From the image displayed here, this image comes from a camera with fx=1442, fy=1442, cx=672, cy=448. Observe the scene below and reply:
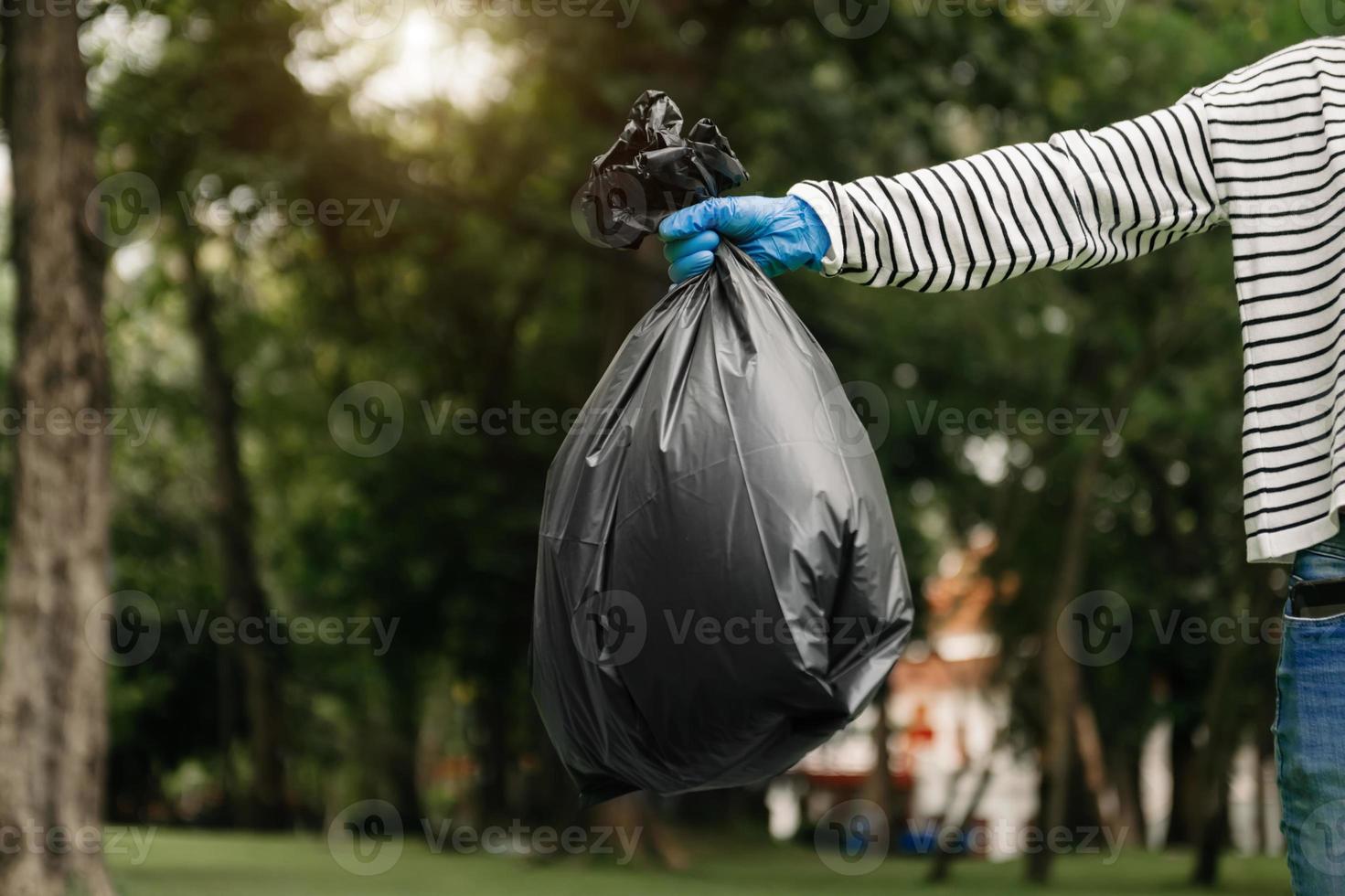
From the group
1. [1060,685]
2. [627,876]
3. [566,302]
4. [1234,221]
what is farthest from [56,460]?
[566,302]

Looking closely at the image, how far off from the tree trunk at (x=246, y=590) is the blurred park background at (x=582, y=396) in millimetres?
66

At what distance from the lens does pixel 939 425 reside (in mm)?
12820

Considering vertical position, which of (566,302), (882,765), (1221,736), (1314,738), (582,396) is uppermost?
(566,302)

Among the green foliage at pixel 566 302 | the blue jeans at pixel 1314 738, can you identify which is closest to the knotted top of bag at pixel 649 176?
the blue jeans at pixel 1314 738

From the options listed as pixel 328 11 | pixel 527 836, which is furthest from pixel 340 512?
pixel 328 11

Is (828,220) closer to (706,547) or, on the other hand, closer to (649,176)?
A: (649,176)

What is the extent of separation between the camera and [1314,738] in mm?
1688

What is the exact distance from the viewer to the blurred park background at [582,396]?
33.2ft

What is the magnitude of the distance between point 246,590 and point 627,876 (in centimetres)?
1006

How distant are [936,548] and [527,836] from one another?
17.1 feet

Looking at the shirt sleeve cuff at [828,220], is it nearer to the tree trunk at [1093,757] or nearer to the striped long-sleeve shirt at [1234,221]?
the striped long-sleeve shirt at [1234,221]

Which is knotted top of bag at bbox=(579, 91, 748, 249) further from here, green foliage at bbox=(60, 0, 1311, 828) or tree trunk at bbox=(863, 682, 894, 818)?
tree trunk at bbox=(863, 682, 894, 818)

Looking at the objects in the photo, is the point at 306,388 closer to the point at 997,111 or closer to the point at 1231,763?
the point at 997,111

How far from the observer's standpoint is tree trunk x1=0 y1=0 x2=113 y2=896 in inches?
264
